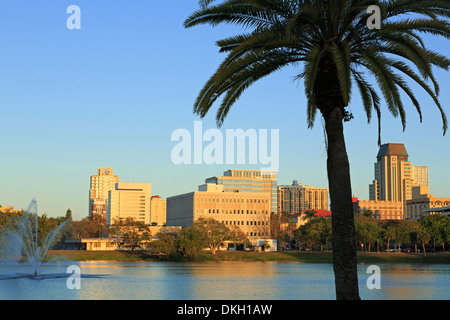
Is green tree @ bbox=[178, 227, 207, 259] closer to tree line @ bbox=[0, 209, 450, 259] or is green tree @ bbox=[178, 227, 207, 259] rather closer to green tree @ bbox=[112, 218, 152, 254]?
tree line @ bbox=[0, 209, 450, 259]

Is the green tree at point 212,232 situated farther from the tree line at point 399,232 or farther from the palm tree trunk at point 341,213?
the palm tree trunk at point 341,213

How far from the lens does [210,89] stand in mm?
20797

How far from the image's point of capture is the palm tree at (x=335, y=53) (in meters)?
18.3

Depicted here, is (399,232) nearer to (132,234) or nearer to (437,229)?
(437,229)

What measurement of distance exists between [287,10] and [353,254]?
850 centimetres

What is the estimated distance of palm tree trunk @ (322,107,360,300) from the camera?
1823 centimetres

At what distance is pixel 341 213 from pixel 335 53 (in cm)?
514

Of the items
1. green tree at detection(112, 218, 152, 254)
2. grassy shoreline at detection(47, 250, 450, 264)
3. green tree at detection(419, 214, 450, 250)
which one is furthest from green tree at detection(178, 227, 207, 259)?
green tree at detection(419, 214, 450, 250)

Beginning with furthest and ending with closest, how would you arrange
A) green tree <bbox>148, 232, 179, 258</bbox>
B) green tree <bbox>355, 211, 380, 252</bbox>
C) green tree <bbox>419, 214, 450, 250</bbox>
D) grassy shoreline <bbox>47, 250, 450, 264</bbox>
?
green tree <bbox>419, 214, 450, 250</bbox> < green tree <bbox>355, 211, 380, 252</bbox> < grassy shoreline <bbox>47, 250, 450, 264</bbox> < green tree <bbox>148, 232, 179, 258</bbox>

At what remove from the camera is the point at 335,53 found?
1794 centimetres

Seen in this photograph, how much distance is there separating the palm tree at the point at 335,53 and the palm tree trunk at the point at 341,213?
3cm

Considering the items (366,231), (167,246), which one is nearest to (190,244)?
(167,246)

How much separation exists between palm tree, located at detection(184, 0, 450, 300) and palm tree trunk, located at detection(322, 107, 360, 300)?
0.03 metres

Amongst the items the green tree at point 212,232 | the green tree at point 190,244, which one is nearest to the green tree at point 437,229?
the green tree at point 212,232
